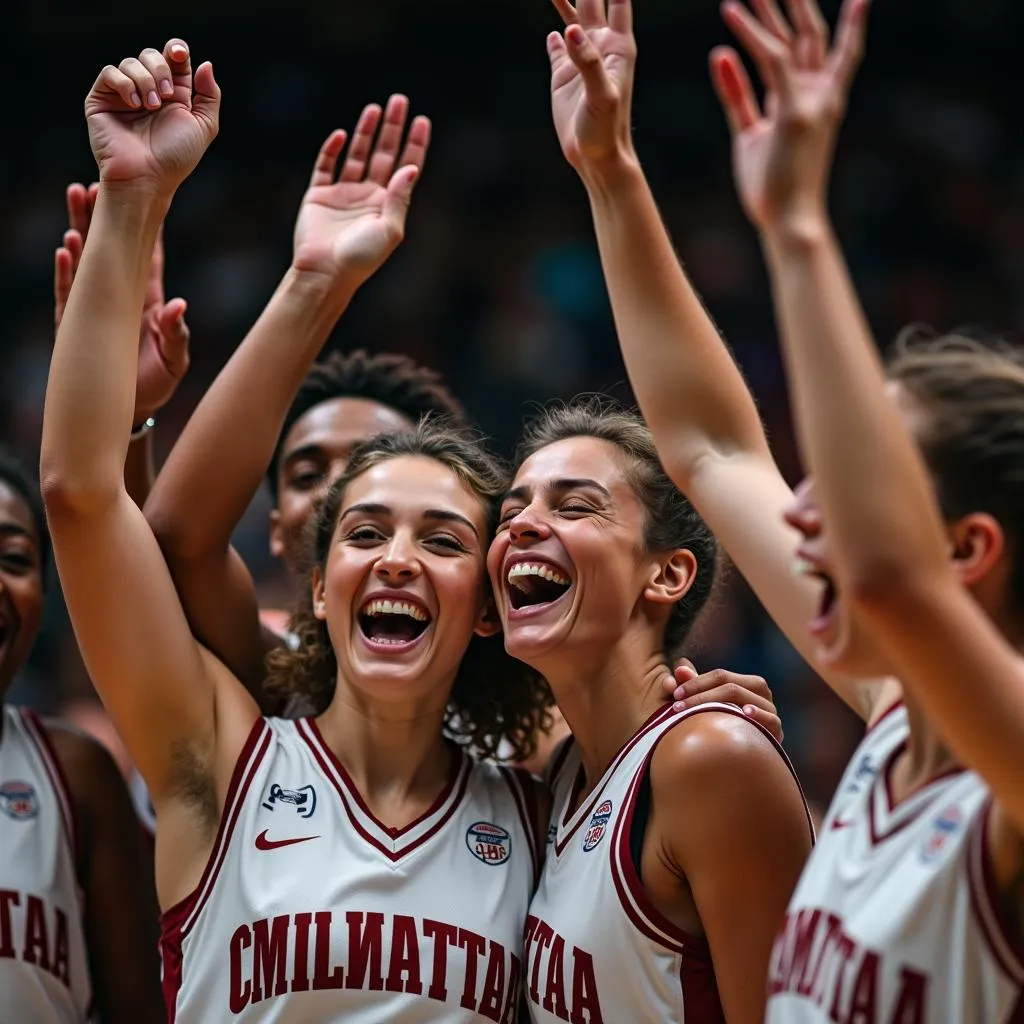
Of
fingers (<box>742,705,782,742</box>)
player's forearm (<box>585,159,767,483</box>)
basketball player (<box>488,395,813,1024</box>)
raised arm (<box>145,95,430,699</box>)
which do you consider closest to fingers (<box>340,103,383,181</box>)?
raised arm (<box>145,95,430,699</box>)

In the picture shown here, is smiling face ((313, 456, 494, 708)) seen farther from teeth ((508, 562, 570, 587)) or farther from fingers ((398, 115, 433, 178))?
fingers ((398, 115, 433, 178))

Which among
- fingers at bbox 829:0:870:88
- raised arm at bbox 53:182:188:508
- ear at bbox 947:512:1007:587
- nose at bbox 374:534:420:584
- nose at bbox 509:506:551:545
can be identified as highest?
raised arm at bbox 53:182:188:508

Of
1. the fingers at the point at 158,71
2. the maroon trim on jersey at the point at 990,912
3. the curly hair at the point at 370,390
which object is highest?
the fingers at the point at 158,71

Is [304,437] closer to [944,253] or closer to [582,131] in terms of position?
[582,131]

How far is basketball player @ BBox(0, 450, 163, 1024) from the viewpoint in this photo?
3.22m

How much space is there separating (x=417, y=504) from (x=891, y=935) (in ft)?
4.92

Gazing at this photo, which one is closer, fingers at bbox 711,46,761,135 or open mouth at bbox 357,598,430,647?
fingers at bbox 711,46,761,135

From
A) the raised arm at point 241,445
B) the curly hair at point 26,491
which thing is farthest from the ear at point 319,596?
the curly hair at point 26,491

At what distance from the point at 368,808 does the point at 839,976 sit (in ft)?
4.09

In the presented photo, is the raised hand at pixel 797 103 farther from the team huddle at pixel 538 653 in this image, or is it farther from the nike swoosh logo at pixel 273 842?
the nike swoosh logo at pixel 273 842

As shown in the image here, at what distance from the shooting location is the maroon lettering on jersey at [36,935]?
3.18 metres

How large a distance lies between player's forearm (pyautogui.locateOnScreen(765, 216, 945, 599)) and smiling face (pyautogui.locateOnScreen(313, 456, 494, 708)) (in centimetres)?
136

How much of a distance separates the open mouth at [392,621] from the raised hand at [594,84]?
36.9 inches

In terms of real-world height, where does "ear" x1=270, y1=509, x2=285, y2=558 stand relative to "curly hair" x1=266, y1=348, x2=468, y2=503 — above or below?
below
